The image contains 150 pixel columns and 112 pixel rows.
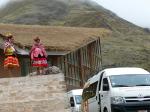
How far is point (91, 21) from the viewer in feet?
500

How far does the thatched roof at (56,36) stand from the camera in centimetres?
3756

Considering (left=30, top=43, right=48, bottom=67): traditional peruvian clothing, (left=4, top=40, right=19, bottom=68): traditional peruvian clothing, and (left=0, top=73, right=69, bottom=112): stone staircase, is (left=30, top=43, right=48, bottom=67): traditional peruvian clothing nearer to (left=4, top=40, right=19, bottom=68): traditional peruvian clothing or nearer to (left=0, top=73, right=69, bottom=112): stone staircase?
(left=4, top=40, right=19, bottom=68): traditional peruvian clothing

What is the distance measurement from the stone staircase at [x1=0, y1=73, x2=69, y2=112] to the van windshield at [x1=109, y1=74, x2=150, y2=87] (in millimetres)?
2001

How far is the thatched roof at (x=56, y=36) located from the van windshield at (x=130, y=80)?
561 inches

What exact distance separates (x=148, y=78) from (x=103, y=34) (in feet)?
81.0

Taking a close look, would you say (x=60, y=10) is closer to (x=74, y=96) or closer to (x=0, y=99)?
(x=74, y=96)

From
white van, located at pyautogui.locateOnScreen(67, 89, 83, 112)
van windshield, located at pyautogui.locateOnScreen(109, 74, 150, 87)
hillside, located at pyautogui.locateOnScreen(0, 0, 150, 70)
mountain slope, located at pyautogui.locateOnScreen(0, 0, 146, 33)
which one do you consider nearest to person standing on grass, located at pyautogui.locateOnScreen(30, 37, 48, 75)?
van windshield, located at pyautogui.locateOnScreen(109, 74, 150, 87)

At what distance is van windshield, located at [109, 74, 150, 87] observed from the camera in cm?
2091

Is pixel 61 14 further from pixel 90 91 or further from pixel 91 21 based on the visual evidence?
pixel 90 91

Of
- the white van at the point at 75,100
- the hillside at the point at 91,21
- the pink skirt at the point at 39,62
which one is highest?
the hillside at the point at 91,21

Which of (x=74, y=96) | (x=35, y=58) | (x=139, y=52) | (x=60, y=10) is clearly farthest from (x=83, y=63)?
(x=60, y=10)

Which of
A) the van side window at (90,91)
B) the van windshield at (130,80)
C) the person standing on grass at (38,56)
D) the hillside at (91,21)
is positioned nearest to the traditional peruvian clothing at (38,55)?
the person standing on grass at (38,56)

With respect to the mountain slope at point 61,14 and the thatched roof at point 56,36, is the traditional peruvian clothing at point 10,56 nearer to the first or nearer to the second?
the thatched roof at point 56,36

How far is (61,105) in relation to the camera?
2184 centimetres
